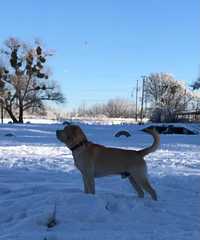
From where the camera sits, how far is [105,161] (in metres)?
7.75

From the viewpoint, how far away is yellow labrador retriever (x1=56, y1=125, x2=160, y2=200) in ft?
25.0

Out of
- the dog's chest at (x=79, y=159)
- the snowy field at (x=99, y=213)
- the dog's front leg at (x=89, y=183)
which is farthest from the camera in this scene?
the dog's chest at (x=79, y=159)

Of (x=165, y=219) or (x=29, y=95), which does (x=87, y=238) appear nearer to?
(x=165, y=219)

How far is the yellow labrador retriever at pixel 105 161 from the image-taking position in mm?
7609

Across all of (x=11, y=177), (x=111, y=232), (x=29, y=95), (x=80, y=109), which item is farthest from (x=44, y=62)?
(x=80, y=109)

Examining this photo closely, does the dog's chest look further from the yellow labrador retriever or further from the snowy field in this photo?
the snowy field

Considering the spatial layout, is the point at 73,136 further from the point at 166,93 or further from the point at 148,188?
the point at 166,93

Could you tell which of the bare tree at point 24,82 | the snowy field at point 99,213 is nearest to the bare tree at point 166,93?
the bare tree at point 24,82

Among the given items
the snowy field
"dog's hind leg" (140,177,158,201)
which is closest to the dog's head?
the snowy field

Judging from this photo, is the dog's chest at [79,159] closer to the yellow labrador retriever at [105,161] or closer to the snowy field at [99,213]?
the yellow labrador retriever at [105,161]

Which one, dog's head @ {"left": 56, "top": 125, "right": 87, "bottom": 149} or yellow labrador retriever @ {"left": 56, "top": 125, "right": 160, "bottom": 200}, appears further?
dog's head @ {"left": 56, "top": 125, "right": 87, "bottom": 149}

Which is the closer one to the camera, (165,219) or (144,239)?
(144,239)

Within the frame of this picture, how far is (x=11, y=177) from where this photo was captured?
33.3 feet

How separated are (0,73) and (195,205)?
207ft
